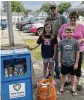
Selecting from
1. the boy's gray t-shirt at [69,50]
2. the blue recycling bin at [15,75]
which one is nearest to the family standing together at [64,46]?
the boy's gray t-shirt at [69,50]

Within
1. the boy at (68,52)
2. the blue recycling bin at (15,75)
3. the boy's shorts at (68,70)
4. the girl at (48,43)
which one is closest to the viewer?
the blue recycling bin at (15,75)

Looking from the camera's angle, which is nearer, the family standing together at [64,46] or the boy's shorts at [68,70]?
the family standing together at [64,46]

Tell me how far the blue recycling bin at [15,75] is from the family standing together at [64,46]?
99 cm

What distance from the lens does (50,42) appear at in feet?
18.8

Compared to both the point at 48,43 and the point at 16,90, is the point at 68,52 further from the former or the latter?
the point at 16,90

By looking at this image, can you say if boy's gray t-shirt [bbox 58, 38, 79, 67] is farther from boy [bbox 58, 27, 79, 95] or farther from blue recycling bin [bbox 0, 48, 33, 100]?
blue recycling bin [bbox 0, 48, 33, 100]

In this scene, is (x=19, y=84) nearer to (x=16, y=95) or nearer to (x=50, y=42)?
(x=16, y=95)

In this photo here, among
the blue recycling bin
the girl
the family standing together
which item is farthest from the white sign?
the girl

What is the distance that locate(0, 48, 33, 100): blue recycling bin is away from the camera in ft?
14.5

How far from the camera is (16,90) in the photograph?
451 centimetres

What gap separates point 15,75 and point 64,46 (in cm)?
124

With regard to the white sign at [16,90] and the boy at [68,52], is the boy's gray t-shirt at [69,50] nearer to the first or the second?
the boy at [68,52]

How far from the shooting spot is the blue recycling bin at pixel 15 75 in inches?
174

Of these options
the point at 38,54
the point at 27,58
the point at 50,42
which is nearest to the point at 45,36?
the point at 50,42
